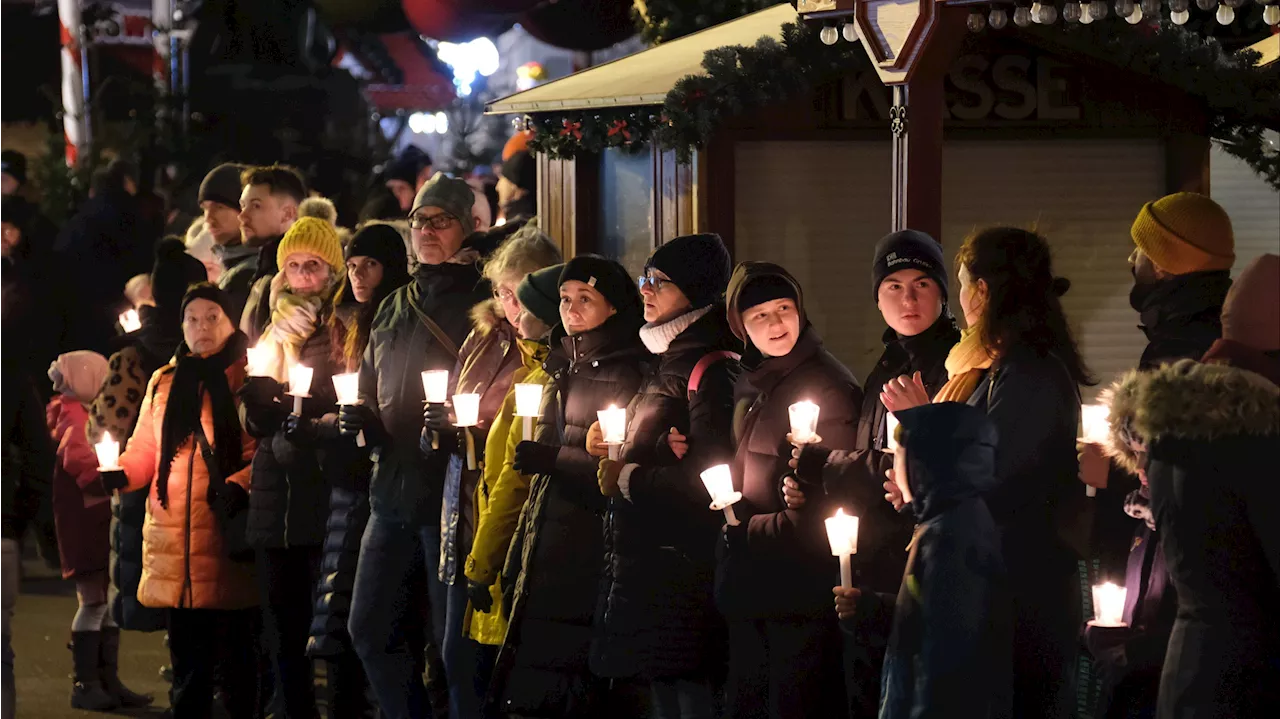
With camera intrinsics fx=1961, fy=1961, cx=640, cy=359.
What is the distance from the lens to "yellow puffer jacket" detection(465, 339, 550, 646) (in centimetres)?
732

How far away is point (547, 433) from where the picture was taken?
7246mm

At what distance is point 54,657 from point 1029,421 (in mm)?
6721

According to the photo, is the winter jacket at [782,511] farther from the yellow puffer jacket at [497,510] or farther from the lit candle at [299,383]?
the lit candle at [299,383]

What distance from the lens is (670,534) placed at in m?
6.69

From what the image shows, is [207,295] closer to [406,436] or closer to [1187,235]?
[406,436]

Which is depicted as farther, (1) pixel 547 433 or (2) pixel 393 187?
(2) pixel 393 187

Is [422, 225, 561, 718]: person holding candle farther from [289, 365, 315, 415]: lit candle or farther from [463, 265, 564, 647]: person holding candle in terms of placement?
[289, 365, 315, 415]: lit candle

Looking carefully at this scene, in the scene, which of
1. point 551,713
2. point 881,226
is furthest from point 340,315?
point 881,226

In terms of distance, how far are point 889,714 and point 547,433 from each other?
2311 mm

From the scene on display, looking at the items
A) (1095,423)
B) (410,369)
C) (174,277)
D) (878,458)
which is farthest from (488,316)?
(1095,423)

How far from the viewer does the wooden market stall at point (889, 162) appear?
9.76 meters

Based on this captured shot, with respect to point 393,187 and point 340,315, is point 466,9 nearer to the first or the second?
point 393,187

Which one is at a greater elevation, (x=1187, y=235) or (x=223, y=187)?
(x=223, y=187)

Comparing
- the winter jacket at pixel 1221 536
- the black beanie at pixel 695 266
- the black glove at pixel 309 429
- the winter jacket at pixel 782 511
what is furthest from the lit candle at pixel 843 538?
the black glove at pixel 309 429
